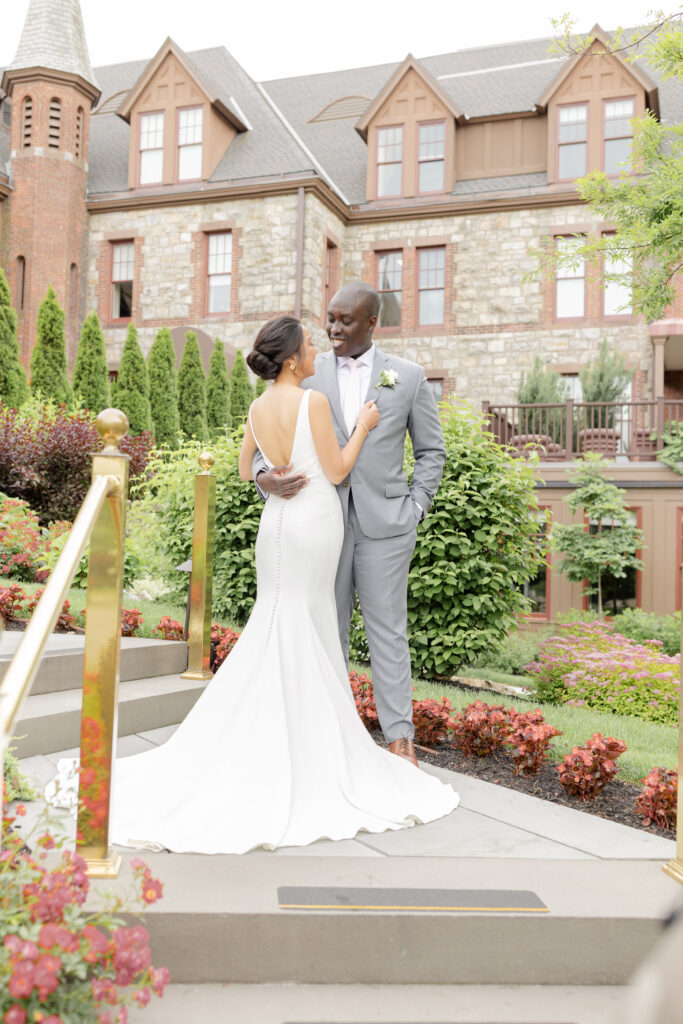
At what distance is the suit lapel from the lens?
3.92m

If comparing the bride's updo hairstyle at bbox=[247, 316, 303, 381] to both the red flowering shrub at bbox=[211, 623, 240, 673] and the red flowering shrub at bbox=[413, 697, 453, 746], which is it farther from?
the red flowering shrub at bbox=[211, 623, 240, 673]

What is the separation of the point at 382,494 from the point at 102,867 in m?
1.95

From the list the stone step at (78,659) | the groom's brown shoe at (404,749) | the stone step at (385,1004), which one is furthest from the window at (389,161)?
the stone step at (385,1004)

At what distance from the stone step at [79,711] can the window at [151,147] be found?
17433 millimetres

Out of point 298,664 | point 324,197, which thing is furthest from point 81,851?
point 324,197

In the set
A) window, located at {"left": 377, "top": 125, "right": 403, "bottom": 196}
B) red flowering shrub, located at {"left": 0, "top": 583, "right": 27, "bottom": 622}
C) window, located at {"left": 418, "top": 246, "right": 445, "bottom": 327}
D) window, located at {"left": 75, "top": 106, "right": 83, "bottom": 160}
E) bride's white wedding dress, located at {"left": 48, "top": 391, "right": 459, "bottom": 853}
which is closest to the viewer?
bride's white wedding dress, located at {"left": 48, "top": 391, "right": 459, "bottom": 853}

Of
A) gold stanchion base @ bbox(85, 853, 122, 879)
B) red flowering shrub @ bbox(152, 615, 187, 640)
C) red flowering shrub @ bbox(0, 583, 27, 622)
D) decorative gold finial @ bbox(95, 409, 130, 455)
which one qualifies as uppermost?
decorative gold finial @ bbox(95, 409, 130, 455)

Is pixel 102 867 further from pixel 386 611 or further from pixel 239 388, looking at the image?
pixel 239 388

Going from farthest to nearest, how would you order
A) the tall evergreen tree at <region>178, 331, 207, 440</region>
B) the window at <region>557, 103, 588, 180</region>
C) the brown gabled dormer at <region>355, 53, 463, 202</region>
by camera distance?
the brown gabled dormer at <region>355, 53, 463, 202</region>
the window at <region>557, 103, 588, 180</region>
the tall evergreen tree at <region>178, 331, 207, 440</region>

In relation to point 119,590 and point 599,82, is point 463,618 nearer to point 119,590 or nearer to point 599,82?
point 119,590

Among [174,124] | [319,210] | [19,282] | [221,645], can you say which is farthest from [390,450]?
[174,124]

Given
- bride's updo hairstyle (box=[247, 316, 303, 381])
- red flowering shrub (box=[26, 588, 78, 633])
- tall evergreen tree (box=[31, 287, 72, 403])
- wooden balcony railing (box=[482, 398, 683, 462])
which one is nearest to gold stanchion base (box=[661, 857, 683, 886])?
bride's updo hairstyle (box=[247, 316, 303, 381])

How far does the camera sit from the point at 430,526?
727 centimetres

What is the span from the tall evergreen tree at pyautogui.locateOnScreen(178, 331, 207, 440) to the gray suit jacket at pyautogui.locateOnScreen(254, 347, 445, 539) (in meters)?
14.1
